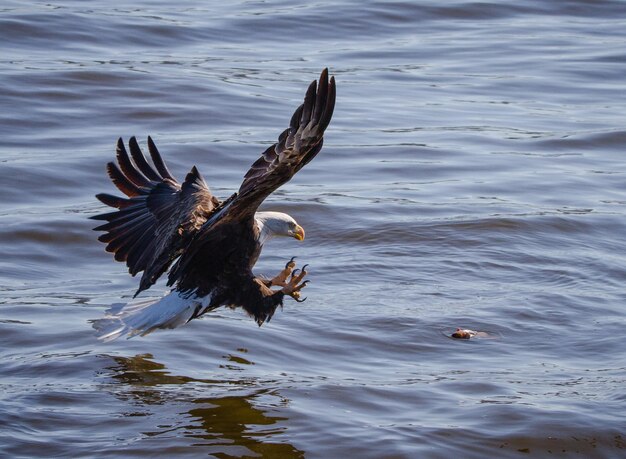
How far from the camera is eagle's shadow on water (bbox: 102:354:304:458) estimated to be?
506 centimetres

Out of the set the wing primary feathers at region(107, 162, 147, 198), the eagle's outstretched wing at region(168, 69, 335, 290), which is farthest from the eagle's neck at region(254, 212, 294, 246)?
the wing primary feathers at region(107, 162, 147, 198)

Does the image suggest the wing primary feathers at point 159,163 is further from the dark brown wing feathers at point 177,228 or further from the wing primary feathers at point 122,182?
the wing primary feathers at point 122,182

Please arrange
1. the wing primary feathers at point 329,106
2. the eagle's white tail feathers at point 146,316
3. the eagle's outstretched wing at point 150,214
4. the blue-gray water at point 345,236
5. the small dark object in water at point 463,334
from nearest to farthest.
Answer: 1. the wing primary feathers at point 329,106
2. the blue-gray water at point 345,236
3. the eagle's white tail feathers at point 146,316
4. the eagle's outstretched wing at point 150,214
5. the small dark object in water at point 463,334

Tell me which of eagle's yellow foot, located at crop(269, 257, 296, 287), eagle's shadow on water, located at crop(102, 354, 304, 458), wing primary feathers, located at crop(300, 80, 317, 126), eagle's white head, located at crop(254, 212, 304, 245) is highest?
wing primary feathers, located at crop(300, 80, 317, 126)

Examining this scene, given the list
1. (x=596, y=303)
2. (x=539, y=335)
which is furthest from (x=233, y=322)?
(x=596, y=303)

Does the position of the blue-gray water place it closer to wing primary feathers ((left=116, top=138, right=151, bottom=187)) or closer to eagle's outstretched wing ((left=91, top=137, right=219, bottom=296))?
eagle's outstretched wing ((left=91, top=137, right=219, bottom=296))

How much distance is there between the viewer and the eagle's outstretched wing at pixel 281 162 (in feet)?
16.4

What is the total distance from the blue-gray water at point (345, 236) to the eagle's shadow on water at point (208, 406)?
0.04 feet

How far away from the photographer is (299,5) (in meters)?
16.2

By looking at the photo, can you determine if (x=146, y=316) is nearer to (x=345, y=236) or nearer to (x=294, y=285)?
(x=294, y=285)

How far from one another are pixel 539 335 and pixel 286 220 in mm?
1493

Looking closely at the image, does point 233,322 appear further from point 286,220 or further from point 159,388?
point 159,388

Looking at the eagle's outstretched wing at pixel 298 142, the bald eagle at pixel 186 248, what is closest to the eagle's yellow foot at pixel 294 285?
the bald eagle at pixel 186 248

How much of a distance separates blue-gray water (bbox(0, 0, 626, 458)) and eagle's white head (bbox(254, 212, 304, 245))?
1.43 feet
